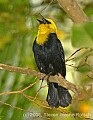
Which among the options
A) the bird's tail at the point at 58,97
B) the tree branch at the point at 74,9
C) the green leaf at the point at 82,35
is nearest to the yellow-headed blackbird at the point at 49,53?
the bird's tail at the point at 58,97

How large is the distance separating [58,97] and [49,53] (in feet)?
0.70

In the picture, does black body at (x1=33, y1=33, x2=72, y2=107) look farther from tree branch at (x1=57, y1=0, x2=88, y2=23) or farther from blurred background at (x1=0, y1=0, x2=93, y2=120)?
tree branch at (x1=57, y1=0, x2=88, y2=23)

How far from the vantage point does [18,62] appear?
1.10m

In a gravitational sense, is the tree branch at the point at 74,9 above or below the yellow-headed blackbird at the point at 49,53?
above

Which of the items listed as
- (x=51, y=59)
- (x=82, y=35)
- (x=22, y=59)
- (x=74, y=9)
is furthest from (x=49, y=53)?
(x=82, y=35)

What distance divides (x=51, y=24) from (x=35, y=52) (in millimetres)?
155

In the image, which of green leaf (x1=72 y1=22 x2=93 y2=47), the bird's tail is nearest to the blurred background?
the bird's tail

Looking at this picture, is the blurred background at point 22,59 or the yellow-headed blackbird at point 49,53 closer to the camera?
the blurred background at point 22,59

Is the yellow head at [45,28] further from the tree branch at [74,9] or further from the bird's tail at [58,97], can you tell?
the tree branch at [74,9]

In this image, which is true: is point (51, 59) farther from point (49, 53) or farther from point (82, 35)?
point (82, 35)

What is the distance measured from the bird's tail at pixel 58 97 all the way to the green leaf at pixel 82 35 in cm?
75

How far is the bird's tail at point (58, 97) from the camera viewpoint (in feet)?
3.83

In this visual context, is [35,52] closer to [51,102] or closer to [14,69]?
[51,102]

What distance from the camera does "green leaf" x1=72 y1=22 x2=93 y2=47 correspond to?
1.34 ft
